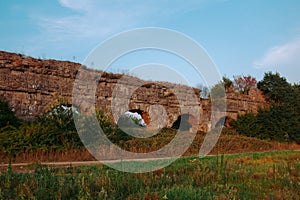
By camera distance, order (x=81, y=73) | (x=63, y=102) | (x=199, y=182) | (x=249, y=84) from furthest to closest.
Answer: (x=249, y=84) → (x=81, y=73) → (x=63, y=102) → (x=199, y=182)

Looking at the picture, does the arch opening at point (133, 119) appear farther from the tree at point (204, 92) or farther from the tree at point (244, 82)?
the tree at point (244, 82)

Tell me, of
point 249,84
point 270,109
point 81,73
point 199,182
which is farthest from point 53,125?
point 249,84

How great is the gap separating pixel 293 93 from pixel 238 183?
23.3 metres

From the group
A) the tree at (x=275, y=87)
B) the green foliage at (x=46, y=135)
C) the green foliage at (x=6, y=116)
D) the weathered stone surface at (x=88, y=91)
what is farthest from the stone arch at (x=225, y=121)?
the green foliage at (x=6, y=116)

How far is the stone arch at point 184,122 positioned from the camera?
23.5m

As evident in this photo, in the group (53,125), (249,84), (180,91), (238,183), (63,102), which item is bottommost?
(238,183)

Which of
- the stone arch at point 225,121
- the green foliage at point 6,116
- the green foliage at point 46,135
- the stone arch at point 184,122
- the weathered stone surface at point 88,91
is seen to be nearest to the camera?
the green foliage at point 46,135

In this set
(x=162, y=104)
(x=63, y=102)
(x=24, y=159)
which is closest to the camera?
(x=24, y=159)

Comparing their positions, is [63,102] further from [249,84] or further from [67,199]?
[249,84]

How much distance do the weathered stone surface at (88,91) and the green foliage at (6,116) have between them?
0.60 metres

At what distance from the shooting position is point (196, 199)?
4633 millimetres

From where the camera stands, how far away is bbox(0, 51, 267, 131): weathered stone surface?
51.4 feet

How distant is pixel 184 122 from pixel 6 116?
13.1 metres

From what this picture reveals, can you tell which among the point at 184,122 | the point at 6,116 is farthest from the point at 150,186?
the point at 184,122
